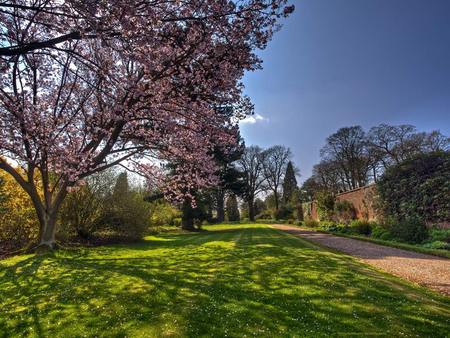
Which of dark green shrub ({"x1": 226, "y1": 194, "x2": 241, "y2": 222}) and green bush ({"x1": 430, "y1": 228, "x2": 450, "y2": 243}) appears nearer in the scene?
green bush ({"x1": 430, "y1": 228, "x2": 450, "y2": 243})

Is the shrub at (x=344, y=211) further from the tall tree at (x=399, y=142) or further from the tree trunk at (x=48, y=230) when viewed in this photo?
the tree trunk at (x=48, y=230)

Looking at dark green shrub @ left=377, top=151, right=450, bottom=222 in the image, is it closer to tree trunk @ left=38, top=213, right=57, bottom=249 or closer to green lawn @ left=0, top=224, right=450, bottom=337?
green lawn @ left=0, top=224, right=450, bottom=337

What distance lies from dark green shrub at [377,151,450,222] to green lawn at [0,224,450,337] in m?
7.50

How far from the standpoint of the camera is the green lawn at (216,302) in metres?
3.52

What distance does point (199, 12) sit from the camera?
477cm

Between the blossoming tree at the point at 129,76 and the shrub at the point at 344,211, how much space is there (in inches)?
576

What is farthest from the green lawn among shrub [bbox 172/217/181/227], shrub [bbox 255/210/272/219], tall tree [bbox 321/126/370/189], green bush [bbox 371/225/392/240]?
shrub [bbox 255/210/272/219]

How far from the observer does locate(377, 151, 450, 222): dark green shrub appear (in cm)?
1191

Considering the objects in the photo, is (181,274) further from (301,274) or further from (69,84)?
(69,84)

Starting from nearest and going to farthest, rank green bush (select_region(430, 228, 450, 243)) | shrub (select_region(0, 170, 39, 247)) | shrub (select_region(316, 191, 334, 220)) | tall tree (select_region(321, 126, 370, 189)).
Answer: green bush (select_region(430, 228, 450, 243)) → shrub (select_region(0, 170, 39, 247)) → shrub (select_region(316, 191, 334, 220)) → tall tree (select_region(321, 126, 370, 189))

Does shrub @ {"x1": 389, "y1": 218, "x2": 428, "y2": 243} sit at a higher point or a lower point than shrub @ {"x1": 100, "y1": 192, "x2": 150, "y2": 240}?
lower

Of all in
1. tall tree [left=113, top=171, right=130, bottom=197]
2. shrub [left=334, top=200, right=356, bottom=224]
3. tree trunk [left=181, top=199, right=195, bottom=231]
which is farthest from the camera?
tree trunk [left=181, top=199, right=195, bottom=231]

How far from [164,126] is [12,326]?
214 inches

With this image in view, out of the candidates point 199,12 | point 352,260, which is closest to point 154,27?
point 199,12
